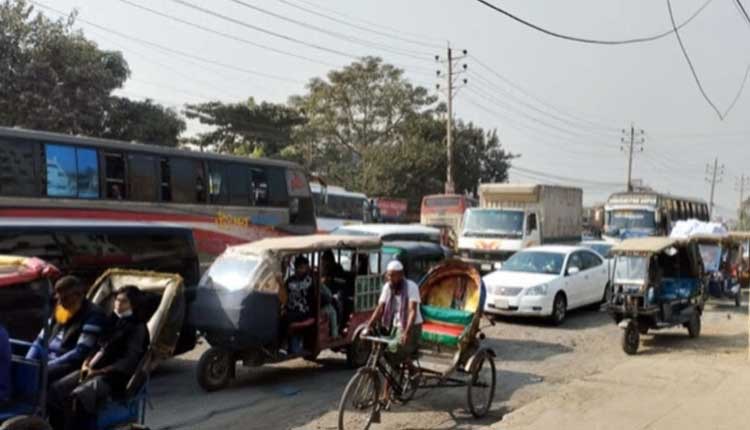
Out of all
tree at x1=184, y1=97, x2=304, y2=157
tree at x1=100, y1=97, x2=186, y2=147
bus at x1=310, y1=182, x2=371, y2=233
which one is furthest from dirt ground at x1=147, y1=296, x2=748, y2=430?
tree at x1=184, y1=97, x2=304, y2=157

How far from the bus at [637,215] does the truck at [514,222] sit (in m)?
3.50

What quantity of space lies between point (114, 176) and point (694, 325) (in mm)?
11980

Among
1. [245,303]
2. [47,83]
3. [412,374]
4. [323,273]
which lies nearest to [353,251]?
[323,273]

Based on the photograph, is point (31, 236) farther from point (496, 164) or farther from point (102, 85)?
point (496, 164)

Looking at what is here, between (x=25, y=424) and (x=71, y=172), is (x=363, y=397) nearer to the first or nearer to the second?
(x=25, y=424)

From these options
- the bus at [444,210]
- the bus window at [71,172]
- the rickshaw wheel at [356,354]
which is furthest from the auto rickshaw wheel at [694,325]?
the bus at [444,210]

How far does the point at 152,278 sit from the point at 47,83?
24910 mm

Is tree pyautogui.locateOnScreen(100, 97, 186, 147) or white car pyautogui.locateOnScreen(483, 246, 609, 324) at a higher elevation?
tree pyautogui.locateOnScreen(100, 97, 186, 147)

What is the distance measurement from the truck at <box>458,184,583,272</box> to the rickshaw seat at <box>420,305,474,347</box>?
12.5 meters

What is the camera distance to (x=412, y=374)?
8055 millimetres

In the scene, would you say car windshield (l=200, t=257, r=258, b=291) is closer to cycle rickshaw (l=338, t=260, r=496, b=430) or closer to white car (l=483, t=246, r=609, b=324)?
cycle rickshaw (l=338, t=260, r=496, b=430)

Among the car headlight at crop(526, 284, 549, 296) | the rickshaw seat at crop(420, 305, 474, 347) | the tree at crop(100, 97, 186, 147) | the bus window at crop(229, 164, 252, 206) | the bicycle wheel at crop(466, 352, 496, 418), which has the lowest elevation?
the bicycle wheel at crop(466, 352, 496, 418)

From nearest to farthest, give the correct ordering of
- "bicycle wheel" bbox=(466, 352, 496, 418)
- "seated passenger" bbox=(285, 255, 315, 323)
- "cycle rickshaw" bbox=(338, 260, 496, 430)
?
"cycle rickshaw" bbox=(338, 260, 496, 430), "bicycle wheel" bbox=(466, 352, 496, 418), "seated passenger" bbox=(285, 255, 315, 323)

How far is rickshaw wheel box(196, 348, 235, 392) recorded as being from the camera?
907 centimetres
